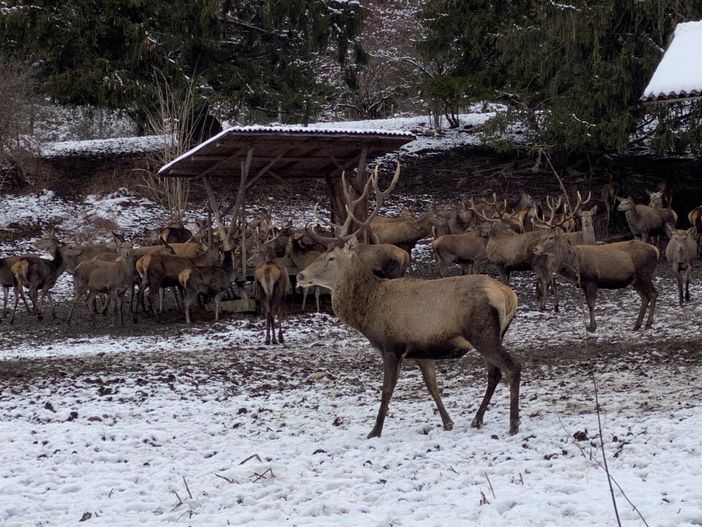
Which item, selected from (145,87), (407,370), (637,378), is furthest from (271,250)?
(145,87)

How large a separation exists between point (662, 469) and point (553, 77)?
18.9 meters

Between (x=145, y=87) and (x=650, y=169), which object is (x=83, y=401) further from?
(x=650, y=169)

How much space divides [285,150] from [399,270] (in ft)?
10.2

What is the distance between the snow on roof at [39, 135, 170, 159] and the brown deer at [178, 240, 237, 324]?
46.0 ft

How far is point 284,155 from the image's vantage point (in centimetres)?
1622

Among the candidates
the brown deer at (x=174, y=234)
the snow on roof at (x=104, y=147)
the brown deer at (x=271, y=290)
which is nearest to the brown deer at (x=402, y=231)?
the brown deer at (x=174, y=234)

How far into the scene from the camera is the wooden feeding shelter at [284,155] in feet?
47.1

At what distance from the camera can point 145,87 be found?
25.0 meters

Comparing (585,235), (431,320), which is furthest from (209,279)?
(431,320)

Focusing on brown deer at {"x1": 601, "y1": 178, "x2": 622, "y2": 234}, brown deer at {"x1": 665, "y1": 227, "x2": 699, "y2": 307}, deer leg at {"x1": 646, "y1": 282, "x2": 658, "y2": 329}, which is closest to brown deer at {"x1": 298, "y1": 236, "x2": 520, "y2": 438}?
deer leg at {"x1": 646, "y1": 282, "x2": 658, "y2": 329}

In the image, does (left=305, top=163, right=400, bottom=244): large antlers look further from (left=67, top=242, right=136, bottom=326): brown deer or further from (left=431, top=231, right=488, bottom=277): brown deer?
(left=431, top=231, right=488, bottom=277): brown deer

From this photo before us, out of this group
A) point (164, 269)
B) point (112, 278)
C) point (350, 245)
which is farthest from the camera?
point (164, 269)

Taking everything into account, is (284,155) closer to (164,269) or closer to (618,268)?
(164,269)

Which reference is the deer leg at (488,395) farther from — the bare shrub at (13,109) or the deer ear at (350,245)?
the bare shrub at (13,109)
